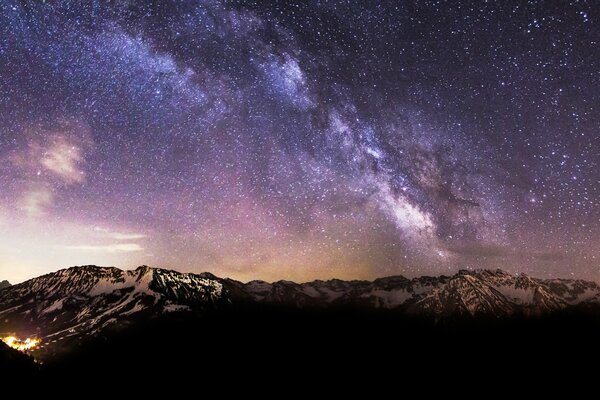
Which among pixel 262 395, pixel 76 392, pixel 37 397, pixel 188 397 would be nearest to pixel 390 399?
pixel 262 395

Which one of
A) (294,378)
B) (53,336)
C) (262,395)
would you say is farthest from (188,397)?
(53,336)

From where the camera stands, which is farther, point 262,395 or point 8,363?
point 262,395

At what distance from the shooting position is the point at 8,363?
50.0 meters

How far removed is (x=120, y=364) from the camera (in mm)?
154375

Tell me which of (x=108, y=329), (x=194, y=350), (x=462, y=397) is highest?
(x=108, y=329)

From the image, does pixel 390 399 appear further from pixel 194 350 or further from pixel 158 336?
pixel 158 336

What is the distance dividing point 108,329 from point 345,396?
123m

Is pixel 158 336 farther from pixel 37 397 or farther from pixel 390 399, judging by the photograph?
pixel 37 397

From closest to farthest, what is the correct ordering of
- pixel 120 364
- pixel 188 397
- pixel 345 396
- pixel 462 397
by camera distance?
pixel 188 397
pixel 120 364
pixel 345 396
pixel 462 397

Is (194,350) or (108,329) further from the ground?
(108,329)

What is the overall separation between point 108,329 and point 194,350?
45.4 m

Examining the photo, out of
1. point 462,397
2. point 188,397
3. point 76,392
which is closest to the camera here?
point 76,392

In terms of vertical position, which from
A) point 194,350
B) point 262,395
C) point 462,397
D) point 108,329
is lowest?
point 462,397

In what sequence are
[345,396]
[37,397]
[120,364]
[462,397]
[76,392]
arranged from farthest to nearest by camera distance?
[462,397]
[345,396]
[120,364]
[76,392]
[37,397]
